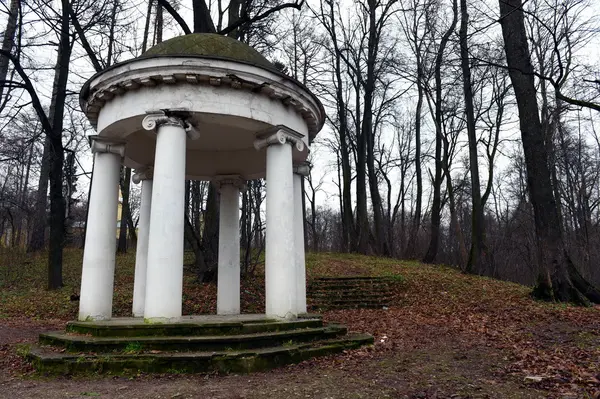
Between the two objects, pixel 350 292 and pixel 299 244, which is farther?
pixel 350 292

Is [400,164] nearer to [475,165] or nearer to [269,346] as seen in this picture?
[475,165]

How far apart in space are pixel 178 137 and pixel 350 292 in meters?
10.9

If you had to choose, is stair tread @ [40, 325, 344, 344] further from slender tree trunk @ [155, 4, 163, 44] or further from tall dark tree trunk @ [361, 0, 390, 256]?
tall dark tree trunk @ [361, 0, 390, 256]

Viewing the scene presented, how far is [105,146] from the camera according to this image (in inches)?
359

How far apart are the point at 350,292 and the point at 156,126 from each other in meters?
11.1

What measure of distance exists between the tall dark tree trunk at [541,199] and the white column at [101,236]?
1102cm

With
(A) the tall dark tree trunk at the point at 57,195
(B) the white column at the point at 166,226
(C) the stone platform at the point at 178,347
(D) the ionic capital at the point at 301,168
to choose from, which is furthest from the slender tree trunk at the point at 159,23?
(C) the stone platform at the point at 178,347

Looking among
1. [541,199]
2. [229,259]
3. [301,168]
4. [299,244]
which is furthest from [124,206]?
[541,199]

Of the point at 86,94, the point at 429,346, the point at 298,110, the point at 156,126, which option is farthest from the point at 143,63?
the point at 429,346

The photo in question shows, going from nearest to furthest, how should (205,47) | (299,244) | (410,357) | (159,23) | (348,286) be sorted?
(410,357) < (205,47) < (299,244) < (348,286) < (159,23)

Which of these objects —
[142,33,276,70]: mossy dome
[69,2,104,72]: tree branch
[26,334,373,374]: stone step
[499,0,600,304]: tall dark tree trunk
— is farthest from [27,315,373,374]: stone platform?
[69,2,104,72]: tree branch

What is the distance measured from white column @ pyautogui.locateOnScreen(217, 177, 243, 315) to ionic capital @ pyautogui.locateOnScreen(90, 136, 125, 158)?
337 cm

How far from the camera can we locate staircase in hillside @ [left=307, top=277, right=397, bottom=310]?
15742mm

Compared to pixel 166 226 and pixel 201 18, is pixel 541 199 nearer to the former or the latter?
pixel 166 226
